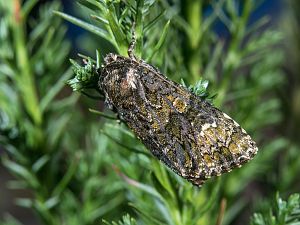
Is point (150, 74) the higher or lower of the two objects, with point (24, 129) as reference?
higher

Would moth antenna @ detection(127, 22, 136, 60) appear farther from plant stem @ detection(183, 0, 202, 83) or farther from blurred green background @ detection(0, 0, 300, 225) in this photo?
plant stem @ detection(183, 0, 202, 83)

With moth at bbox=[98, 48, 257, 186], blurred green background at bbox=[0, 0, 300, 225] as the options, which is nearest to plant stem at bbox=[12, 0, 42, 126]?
blurred green background at bbox=[0, 0, 300, 225]

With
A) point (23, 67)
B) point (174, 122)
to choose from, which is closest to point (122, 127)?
point (174, 122)

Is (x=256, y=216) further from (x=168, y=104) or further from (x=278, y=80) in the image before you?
(x=278, y=80)

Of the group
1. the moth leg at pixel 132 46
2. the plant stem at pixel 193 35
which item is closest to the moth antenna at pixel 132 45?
the moth leg at pixel 132 46

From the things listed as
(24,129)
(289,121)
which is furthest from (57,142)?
(289,121)

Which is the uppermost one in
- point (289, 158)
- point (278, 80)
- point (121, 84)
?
point (278, 80)

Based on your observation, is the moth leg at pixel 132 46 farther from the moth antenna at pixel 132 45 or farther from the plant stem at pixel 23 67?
the plant stem at pixel 23 67

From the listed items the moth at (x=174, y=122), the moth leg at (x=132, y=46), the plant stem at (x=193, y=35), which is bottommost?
the moth at (x=174, y=122)
